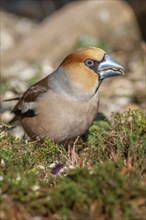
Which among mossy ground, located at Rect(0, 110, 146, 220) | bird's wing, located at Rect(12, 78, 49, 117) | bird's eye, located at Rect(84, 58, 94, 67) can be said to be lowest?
mossy ground, located at Rect(0, 110, 146, 220)

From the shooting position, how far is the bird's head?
5527mm

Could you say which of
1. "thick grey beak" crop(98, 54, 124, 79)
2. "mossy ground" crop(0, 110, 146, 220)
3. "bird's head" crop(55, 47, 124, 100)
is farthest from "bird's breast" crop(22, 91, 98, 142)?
"mossy ground" crop(0, 110, 146, 220)

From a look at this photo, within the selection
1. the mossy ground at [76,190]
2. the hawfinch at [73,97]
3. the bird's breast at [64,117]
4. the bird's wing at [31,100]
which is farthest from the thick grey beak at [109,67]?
the mossy ground at [76,190]

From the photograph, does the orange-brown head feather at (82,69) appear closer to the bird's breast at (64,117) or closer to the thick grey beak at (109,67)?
the thick grey beak at (109,67)

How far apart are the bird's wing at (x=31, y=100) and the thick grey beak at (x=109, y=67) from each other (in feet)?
1.82

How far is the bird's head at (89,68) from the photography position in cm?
553

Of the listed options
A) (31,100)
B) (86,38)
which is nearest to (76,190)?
(31,100)

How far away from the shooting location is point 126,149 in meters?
4.40

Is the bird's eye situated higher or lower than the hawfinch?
higher

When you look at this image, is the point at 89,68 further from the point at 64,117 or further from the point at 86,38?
the point at 86,38

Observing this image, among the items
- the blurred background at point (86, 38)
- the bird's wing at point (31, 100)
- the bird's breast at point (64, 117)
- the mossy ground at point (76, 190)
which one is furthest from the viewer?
the blurred background at point (86, 38)

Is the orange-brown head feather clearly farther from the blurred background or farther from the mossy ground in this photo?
the blurred background

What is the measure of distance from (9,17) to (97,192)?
1079 cm

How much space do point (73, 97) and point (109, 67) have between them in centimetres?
41
